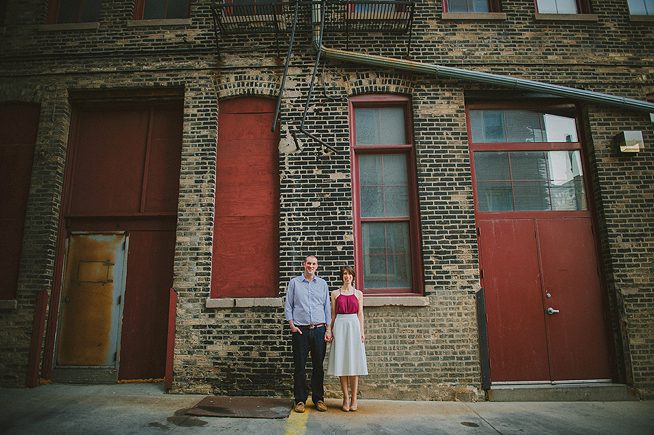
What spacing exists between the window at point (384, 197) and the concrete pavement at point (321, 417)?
175 cm

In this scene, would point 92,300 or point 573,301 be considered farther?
point 92,300

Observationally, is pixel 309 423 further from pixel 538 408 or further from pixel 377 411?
pixel 538 408

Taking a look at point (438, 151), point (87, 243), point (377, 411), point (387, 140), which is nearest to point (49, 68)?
point (87, 243)

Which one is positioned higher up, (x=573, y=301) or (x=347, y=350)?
(x=573, y=301)

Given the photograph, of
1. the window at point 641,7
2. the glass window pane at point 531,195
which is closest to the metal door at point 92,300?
the glass window pane at point 531,195

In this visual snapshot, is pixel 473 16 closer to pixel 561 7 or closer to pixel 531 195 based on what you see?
pixel 561 7

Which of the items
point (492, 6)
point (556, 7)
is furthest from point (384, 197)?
point (556, 7)

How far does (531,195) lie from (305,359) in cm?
438

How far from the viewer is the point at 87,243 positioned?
6426 millimetres

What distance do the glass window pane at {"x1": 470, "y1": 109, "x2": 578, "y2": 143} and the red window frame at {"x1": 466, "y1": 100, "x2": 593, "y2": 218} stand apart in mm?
67

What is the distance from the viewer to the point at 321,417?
14.8ft

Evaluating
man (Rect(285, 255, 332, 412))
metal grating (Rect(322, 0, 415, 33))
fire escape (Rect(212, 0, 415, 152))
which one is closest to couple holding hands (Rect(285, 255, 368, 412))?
man (Rect(285, 255, 332, 412))

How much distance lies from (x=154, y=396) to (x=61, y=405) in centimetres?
108

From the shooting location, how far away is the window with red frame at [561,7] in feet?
22.4
